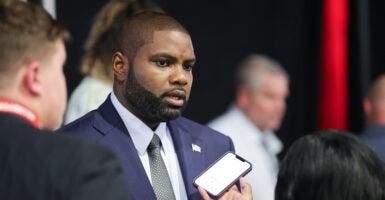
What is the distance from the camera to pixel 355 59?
4.64m

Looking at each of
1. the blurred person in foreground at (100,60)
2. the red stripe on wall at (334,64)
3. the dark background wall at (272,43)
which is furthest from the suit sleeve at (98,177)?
the red stripe on wall at (334,64)

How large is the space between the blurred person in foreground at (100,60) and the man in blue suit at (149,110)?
0.54 metres

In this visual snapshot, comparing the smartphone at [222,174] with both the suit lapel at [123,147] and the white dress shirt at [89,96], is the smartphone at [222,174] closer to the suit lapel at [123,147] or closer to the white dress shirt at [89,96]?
the suit lapel at [123,147]

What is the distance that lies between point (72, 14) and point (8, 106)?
219cm

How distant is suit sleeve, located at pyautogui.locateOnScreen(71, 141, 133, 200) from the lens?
1546 millimetres

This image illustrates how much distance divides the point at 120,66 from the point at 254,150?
53.9 inches

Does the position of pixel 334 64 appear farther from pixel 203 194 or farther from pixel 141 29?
pixel 203 194

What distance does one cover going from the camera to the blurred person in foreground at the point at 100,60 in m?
2.97

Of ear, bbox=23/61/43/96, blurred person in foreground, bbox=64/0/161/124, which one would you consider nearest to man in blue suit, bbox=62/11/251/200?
blurred person in foreground, bbox=64/0/161/124

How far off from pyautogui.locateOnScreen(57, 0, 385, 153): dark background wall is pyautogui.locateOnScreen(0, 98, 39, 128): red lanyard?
2159 millimetres

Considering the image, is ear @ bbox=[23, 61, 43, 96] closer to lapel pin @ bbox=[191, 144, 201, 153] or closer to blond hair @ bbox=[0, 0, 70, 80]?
blond hair @ bbox=[0, 0, 70, 80]

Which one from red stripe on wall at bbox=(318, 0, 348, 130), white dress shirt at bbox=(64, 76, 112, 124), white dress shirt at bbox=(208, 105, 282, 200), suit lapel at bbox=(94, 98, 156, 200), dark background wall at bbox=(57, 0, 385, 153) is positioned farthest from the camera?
red stripe on wall at bbox=(318, 0, 348, 130)

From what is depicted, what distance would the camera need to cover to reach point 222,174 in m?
2.19

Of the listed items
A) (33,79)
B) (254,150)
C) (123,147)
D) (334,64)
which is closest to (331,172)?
(123,147)
